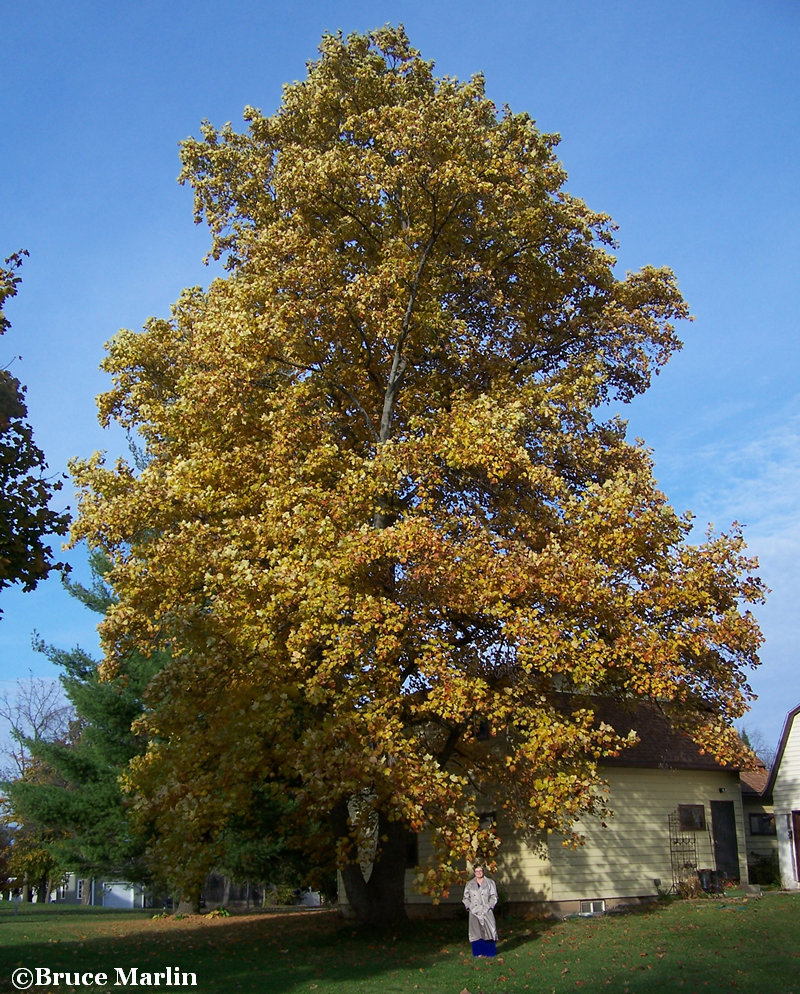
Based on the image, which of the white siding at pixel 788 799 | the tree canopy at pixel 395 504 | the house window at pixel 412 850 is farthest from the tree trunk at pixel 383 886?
the white siding at pixel 788 799

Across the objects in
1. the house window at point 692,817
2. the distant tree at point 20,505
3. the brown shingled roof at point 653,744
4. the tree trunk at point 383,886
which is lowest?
the tree trunk at point 383,886

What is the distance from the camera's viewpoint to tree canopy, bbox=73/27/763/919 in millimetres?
13516

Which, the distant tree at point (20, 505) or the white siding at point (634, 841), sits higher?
the distant tree at point (20, 505)

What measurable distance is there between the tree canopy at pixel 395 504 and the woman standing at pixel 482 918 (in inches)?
22.9

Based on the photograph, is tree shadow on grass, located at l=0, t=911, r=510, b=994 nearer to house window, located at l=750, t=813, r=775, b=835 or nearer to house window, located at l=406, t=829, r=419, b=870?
house window, located at l=406, t=829, r=419, b=870

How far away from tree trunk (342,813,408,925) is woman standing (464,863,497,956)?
10.6 ft

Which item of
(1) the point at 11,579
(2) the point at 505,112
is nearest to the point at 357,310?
(2) the point at 505,112

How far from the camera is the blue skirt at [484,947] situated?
1429cm

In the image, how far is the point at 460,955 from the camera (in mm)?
14844

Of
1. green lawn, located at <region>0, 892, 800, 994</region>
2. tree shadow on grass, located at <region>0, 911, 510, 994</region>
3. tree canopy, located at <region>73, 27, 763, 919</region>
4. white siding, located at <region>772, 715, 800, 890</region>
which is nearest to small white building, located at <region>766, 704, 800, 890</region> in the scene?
white siding, located at <region>772, 715, 800, 890</region>

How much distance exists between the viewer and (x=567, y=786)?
13.1 m

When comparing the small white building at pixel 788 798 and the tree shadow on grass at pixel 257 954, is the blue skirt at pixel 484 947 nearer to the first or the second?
the tree shadow on grass at pixel 257 954

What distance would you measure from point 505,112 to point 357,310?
7.59 meters

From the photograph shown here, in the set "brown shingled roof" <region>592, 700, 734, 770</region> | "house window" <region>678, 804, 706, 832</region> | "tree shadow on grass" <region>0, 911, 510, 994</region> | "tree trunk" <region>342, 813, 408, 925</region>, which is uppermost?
"brown shingled roof" <region>592, 700, 734, 770</region>
